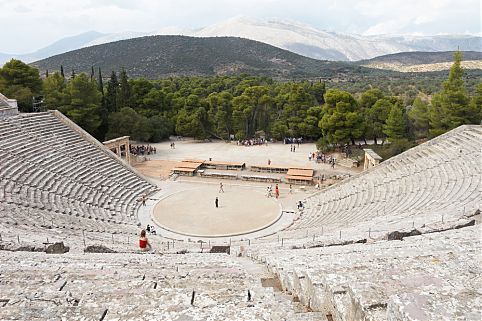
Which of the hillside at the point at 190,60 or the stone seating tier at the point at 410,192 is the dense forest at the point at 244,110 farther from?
the hillside at the point at 190,60

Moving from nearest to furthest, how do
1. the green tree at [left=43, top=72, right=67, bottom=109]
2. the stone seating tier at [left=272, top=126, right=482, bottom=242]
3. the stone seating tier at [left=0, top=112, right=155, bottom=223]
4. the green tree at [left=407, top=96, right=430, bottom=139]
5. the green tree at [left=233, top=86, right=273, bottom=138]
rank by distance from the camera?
the stone seating tier at [left=272, top=126, right=482, bottom=242] < the stone seating tier at [left=0, top=112, right=155, bottom=223] < the green tree at [left=407, top=96, right=430, bottom=139] < the green tree at [left=43, top=72, right=67, bottom=109] < the green tree at [left=233, top=86, right=273, bottom=138]

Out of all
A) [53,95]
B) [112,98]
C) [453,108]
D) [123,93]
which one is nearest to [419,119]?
[453,108]

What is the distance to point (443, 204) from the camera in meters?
13.8

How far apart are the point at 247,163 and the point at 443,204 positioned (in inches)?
691

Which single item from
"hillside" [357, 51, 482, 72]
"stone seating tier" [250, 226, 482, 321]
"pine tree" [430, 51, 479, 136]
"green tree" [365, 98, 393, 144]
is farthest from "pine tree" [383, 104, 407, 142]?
"hillside" [357, 51, 482, 72]

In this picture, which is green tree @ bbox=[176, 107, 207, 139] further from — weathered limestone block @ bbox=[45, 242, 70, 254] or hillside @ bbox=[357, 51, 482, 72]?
hillside @ bbox=[357, 51, 482, 72]

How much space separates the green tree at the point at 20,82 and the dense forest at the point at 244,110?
2.7 inches

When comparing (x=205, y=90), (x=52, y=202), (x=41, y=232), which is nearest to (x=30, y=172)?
(x=52, y=202)

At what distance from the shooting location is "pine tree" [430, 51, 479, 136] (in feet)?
85.6

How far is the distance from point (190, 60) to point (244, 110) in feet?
211

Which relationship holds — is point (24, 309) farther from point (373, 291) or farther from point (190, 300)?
point (373, 291)

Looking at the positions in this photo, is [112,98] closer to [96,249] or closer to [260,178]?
[260,178]

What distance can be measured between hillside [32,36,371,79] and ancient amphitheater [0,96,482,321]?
68237mm

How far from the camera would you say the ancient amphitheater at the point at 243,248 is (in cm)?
379
